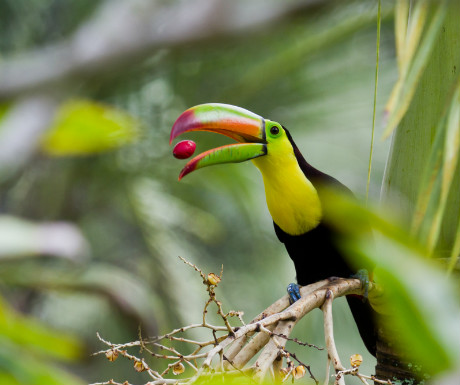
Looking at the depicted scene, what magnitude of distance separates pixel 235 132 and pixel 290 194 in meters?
0.25

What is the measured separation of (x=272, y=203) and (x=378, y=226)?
1.28m

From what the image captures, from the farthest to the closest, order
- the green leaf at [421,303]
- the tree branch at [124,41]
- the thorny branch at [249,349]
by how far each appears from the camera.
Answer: the thorny branch at [249,349]
the tree branch at [124,41]
the green leaf at [421,303]

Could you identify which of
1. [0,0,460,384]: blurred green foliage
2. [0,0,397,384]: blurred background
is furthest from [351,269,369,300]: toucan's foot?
[0,0,460,384]: blurred green foliage

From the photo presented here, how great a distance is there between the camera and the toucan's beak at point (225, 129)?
1.65m

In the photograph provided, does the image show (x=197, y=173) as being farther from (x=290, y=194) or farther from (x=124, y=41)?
(x=124, y=41)

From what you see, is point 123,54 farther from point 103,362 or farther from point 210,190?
point 103,362

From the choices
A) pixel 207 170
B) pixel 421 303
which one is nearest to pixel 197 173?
pixel 207 170

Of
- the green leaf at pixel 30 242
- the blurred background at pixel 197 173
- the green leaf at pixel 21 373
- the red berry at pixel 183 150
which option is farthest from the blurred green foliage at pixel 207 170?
the green leaf at pixel 21 373

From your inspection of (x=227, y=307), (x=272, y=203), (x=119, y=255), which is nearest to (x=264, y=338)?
(x=272, y=203)

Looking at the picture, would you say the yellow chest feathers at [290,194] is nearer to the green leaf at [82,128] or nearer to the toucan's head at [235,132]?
the toucan's head at [235,132]

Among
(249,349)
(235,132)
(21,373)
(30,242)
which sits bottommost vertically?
Answer: (21,373)

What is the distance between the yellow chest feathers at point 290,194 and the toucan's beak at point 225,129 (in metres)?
0.07

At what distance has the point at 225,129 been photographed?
72.3 inches

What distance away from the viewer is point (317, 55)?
4.28 meters
